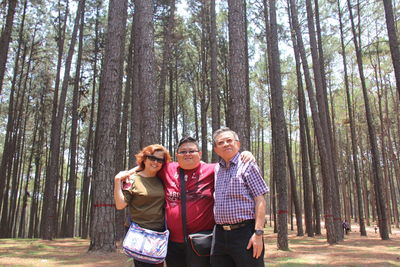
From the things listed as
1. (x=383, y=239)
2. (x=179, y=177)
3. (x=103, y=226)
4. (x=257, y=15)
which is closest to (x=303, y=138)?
(x=383, y=239)

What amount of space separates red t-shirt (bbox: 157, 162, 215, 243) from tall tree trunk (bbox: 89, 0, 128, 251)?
227 inches

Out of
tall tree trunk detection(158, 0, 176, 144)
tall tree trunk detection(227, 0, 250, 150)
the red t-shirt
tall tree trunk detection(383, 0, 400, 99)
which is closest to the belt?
the red t-shirt

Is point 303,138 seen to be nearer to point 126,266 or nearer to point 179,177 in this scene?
point 126,266

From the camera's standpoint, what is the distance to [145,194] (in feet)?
9.70

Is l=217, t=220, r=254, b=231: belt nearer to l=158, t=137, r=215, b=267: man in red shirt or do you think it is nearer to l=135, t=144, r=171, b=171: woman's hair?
l=158, t=137, r=215, b=267: man in red shirt

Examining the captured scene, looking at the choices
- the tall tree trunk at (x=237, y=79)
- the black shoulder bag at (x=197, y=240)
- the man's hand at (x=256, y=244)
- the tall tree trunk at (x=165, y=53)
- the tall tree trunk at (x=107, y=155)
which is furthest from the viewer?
the tall tree trunk at (x=165, y=53)

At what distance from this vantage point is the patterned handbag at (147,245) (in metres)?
2.79

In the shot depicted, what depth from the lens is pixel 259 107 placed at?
24922 mm

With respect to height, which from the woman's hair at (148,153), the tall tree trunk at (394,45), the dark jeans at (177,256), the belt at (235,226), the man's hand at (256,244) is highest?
the tall tree trunk at (394,45)

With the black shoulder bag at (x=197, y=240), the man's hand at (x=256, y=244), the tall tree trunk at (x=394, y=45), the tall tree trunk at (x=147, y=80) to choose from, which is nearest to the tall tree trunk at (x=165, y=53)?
the tall tree trunk at (x=147, y=80)

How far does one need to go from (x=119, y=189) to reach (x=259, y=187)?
1.24 m

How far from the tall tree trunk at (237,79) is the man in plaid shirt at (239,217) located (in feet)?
9.57

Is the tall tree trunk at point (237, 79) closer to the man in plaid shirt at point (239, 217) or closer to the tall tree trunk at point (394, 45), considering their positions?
the man in plaid shirt at point (239, 217)

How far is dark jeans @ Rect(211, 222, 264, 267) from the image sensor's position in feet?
8.52
